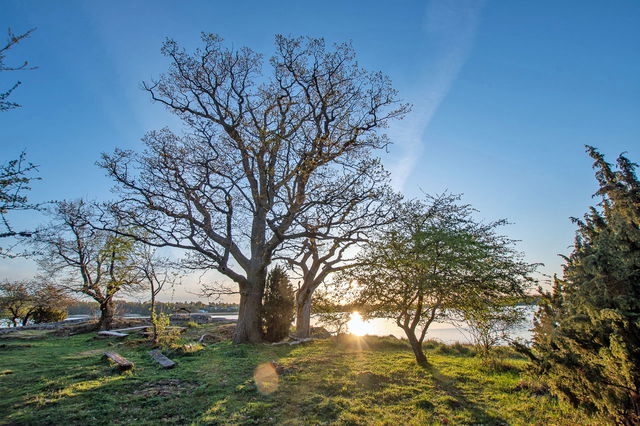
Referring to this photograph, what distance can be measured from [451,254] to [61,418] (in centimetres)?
976

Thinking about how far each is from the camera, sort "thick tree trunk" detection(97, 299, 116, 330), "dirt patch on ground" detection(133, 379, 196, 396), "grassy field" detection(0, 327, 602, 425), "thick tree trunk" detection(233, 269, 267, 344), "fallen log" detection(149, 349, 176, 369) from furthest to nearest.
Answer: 1. "thick tree trunk" detection(97, 299, 116, 330)
2. "thick tree trunk" detection(233, 269, 267, 344)
3. "fallen log" detection(149, 349, 176, 369)
4. "dirt patch on ground" detection(133, 379, 196, 396)
5. "grassy field" detection(0, 327, 602, 425)

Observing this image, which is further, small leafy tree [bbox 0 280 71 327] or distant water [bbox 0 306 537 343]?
small leafy tree [bbox 0 280 71 327]

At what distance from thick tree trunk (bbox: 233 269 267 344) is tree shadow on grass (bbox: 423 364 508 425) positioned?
27.0 ft

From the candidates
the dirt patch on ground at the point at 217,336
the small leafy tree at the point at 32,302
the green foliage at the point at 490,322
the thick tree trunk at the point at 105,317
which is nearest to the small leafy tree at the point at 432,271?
the green foliage at the point at 490,322

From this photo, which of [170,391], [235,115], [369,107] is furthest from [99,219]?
[369,107]

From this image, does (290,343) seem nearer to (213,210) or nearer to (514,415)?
(213,210)

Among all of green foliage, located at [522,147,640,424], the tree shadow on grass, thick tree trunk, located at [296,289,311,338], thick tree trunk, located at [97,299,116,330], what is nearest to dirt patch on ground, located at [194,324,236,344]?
thick tree trunk, located at [296,289,311,338]

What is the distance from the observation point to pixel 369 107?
42.4ft

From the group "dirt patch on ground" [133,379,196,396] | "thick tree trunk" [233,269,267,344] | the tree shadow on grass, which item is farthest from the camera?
"thick tree trunk" [233,269,267,344]

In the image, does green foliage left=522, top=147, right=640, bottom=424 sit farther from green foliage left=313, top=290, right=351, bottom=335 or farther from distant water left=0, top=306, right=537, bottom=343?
green foliage left=313, top=290, right=351, bottom=335

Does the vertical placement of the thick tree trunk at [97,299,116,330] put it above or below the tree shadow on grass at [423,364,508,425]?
above

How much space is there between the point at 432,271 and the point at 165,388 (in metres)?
7.98

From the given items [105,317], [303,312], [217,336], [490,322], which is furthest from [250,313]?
[105,317]

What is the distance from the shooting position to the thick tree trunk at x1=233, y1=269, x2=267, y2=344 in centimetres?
1338
